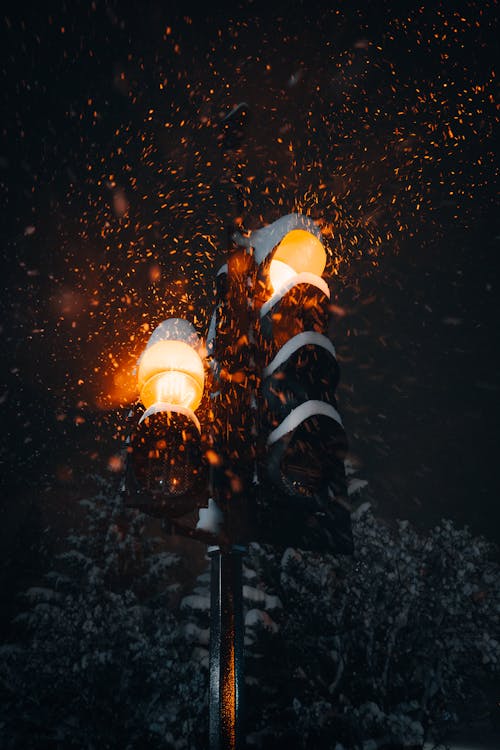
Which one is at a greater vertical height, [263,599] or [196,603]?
[196,603]

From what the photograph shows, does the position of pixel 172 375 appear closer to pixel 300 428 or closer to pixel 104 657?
pixel 300 428

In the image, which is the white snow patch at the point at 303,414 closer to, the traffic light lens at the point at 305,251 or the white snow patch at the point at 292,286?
the white snow patch at the point at 292,286

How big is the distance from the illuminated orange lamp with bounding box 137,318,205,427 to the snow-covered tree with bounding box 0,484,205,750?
15.8 m

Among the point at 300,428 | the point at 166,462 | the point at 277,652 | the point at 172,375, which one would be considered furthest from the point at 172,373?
the point at 277,652

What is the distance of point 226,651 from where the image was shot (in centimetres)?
157

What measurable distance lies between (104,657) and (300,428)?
18.4m

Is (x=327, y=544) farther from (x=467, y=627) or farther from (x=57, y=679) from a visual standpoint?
(x=467, y=627)

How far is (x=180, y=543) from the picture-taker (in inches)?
1656

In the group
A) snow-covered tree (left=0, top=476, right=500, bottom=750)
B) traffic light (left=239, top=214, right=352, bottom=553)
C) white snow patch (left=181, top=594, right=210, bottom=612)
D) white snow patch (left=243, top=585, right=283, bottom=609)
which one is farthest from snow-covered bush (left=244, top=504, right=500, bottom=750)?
traffic light (left=239, top=214, right=352, bottom=553)

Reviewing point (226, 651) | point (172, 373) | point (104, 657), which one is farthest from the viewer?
point (104, 657)

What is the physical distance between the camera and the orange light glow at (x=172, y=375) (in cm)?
221

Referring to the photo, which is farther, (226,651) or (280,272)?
(280,272)

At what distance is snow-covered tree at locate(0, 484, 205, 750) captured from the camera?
14164 millimetres

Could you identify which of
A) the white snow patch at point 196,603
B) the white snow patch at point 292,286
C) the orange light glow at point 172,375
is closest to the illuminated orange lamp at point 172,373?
the orange light glow at point 172,375
